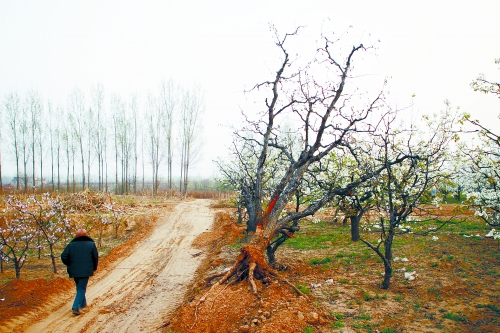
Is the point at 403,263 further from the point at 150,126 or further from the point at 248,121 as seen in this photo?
the point at 150,126

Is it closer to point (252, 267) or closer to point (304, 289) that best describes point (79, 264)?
point (252, 267)

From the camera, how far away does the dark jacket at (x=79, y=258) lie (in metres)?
7.83

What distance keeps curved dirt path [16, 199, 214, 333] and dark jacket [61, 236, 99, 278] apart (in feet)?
3.22

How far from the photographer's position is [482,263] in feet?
32.0

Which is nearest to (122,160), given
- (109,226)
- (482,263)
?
(109,226)

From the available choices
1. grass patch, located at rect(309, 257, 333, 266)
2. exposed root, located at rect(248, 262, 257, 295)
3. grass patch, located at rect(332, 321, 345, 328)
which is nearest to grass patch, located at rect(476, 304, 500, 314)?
grass patch, located at rect(332, 321, 345, 328)

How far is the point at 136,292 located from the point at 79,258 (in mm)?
2153

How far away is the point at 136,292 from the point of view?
9.31 meters

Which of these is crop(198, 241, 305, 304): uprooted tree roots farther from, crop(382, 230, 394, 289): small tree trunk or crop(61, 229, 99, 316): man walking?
crop(61, 229, 99, 316): man walking

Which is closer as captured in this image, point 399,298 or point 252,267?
point 399,298

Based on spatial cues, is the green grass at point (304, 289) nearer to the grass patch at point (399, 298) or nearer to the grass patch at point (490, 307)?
the grass patch at point (399, 298)

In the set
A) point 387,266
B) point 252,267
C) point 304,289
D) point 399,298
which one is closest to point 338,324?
point 304,289

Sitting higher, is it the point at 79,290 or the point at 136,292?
the point at 79,290

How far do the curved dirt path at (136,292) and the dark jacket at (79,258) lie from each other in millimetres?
983
